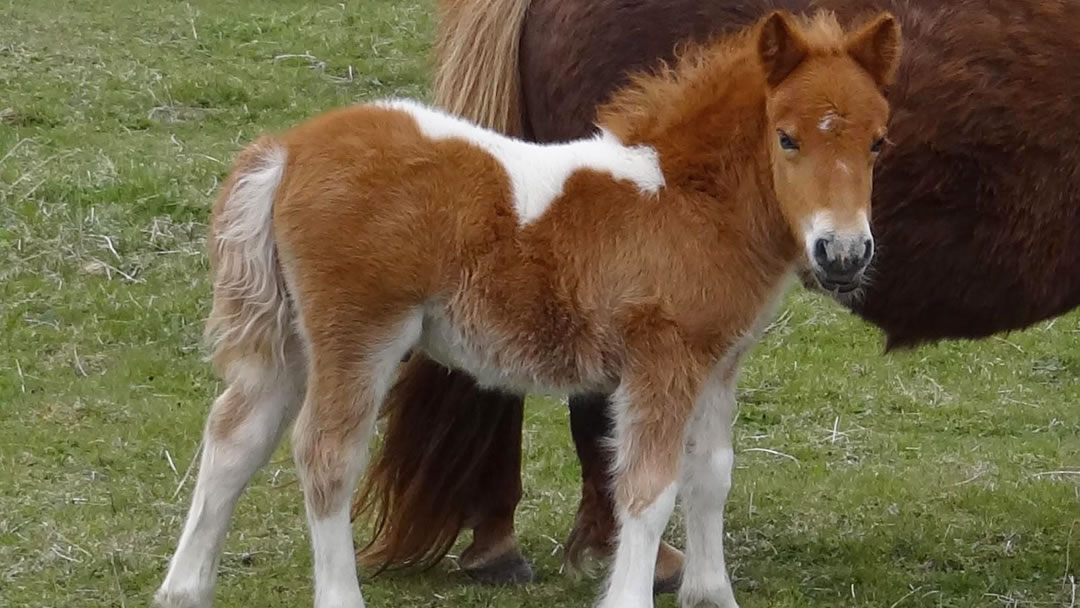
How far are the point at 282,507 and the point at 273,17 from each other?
702 cm

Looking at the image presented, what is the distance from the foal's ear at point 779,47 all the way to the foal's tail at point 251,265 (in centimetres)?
110

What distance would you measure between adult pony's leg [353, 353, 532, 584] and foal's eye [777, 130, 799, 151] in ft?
4.21

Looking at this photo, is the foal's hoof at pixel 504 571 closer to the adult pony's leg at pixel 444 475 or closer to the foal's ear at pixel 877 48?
the adult pony's leg at pixel 444 475

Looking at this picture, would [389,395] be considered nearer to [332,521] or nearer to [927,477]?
[332,521]

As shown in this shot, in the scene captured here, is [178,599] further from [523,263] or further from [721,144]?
[721,144]

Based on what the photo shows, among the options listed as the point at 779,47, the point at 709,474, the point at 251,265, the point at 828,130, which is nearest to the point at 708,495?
the point at 709,474

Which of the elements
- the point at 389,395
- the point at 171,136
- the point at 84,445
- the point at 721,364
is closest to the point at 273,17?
the point at 171,136

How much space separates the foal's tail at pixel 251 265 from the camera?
12.1 ft

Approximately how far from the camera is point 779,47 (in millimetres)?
3510

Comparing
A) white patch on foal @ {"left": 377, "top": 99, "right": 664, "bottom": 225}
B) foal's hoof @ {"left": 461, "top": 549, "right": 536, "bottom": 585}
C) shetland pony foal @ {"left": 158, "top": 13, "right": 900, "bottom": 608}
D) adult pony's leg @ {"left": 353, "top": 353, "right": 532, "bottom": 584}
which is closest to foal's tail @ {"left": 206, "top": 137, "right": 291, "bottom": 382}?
shetland pony foal @ {"left": 158, "top": 13, "right": 900, "bottom": 608}

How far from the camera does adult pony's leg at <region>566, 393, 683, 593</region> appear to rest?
4.46 m

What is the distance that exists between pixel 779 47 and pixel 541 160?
59 cm

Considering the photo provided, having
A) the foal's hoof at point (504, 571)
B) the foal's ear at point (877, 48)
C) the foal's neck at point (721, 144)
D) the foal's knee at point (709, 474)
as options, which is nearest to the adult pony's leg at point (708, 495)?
the foal's knee at point (709, 474)

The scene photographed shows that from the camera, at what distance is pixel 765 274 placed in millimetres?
3705
